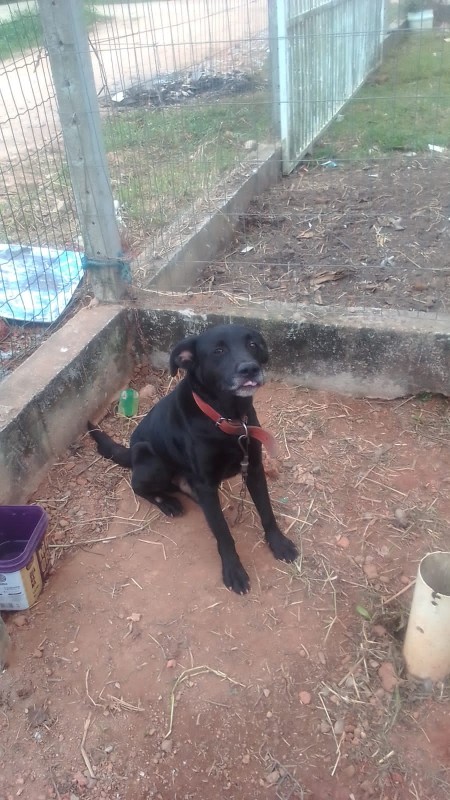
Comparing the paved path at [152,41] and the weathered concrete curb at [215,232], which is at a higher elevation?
the paved path at [152,41]

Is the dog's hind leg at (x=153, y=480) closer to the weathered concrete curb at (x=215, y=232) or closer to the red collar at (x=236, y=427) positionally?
the red collar at (x=236, y=427)

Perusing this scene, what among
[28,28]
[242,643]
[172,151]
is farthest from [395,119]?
[242,643]

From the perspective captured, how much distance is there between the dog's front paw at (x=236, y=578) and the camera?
8.78ft

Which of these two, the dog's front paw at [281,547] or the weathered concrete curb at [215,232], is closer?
the dog's front paw at [281,547]

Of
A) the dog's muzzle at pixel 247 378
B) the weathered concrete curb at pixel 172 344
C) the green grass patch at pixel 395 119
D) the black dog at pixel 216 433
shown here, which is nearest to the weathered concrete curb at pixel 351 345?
the weathered concrete curb at pixel 172 344

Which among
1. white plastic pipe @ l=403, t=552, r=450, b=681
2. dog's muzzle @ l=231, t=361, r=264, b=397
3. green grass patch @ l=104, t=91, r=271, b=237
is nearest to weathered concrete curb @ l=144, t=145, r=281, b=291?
green grass patch @ l=104, t=91, r=271, b=237

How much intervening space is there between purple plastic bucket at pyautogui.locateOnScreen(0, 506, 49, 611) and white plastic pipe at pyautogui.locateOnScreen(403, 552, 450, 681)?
58.5 inches

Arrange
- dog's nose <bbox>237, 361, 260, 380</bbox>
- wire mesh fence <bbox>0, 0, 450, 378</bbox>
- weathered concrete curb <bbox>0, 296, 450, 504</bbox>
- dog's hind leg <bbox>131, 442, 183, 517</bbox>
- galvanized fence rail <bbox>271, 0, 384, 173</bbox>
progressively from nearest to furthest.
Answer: dog's nose <bbox>237, 361, 260, 380</bbox> → dog's hind leg <bbox>131, 442, 183, 517</bbox> → weathered concrete curb <bbox>0, 296, 450, 504</bbox> → wire mesh fence <bbox>0, 0, 450, 378</bbox> → galvanized fence rail <bbox>271, 0, 384, 173</bbox>

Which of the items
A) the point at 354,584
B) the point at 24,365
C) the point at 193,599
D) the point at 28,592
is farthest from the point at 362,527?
the point at 24,365

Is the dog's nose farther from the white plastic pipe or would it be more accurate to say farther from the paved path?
the paved path

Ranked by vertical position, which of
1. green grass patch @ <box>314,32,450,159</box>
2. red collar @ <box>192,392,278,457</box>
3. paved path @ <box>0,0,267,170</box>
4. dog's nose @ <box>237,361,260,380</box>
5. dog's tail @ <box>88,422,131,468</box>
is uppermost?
paved path @ <box>0,0,267,170</box>

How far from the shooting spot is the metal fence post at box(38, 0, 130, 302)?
3256mm

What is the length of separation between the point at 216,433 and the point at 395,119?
664cm

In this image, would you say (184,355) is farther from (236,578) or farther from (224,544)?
(236,578)
